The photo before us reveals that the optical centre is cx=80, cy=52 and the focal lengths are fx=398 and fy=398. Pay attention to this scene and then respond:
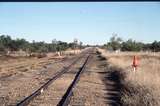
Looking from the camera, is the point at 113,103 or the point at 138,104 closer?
the point at 138,104

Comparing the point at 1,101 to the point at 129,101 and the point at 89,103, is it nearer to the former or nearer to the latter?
the point at 89,103

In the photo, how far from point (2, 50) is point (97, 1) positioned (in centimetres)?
8705

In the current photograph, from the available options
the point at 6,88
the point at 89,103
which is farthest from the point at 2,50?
the point at 89,103

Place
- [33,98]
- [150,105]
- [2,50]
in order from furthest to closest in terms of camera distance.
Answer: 1. [2,50]
2. [33,98]
3. [150,105]

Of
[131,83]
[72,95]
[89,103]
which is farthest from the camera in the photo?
[131,83]

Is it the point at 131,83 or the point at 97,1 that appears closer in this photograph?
the point at 97,1

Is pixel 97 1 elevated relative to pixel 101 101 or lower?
elevated

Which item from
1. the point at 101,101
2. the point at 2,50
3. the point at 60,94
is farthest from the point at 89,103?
the point at 2,50

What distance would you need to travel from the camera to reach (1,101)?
13.4 m

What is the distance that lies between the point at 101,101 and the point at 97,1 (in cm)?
773

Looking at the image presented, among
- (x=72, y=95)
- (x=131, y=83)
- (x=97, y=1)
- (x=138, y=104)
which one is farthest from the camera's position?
(x=131, y=83)

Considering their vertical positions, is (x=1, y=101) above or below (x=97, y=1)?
below

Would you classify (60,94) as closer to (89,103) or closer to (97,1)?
(89,103)

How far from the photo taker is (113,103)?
13125 millimetres
